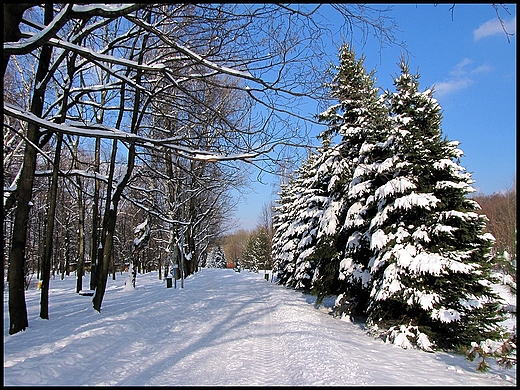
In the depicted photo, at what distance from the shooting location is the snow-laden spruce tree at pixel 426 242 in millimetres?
6891

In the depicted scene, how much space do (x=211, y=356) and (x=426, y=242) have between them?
519cm

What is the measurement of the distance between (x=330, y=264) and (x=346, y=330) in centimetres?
249

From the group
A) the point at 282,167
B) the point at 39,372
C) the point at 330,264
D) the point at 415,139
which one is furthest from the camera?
the point at 330,264

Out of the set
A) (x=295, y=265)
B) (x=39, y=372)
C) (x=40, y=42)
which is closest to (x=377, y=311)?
(x=39, y=372)

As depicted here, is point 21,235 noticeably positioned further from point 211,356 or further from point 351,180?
point 351,180

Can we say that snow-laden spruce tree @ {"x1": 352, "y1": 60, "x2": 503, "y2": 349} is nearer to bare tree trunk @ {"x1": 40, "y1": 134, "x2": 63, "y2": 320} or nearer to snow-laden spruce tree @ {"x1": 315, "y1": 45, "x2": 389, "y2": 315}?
snow-laden spruce tree @ {"x1": 315, "y1": 45, "x2": 389, "y2": 315}

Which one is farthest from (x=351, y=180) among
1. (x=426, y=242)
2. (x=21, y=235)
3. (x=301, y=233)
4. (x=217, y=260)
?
(x=217, y=260)

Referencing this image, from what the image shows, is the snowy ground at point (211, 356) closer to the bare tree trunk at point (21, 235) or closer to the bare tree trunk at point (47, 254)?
the bare tree trunk at point (47, 254)

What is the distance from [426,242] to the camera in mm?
7461

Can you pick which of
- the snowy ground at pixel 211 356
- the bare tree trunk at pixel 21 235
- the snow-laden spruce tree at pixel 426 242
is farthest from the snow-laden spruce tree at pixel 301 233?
the bare tree trunk at pixel 21 235

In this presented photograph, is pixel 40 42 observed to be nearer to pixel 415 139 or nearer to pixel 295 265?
pixel 415 139

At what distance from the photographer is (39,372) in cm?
419

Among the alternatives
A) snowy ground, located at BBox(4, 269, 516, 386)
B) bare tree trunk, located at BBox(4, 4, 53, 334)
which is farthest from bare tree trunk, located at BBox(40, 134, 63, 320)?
bare tree trunk, located at BBox(4, 4, 53, 334)

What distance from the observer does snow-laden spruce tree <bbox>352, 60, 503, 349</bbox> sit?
22.6 ft
